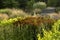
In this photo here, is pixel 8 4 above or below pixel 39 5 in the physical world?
above

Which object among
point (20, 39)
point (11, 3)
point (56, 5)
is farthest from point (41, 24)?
point (56, 5)

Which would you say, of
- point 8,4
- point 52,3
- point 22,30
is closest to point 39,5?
point 52,3

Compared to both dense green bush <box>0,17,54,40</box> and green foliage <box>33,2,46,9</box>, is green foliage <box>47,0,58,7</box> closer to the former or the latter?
green foliage <box>33,2,46,9</box>

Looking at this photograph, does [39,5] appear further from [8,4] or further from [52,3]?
[8,4]

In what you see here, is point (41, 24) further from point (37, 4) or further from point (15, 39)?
point (37, 4)

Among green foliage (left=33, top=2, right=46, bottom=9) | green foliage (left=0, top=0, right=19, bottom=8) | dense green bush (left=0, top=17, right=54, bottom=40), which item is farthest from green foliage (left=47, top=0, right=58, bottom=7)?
dense green bush (left=0, top=17, right=54, bottom=40)

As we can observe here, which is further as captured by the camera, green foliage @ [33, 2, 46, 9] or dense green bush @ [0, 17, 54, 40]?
green foliage @ [33, 2, 46, 9]

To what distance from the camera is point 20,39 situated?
823 centimetres

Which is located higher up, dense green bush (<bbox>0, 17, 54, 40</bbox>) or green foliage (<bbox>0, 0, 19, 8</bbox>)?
dense green bush (<bbox>0, 17, 54, 40</bbox>)

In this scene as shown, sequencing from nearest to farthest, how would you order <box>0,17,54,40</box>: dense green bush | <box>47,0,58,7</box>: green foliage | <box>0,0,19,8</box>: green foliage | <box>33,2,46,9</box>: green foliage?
<box>0,17,54,40</box>: dense green bush, <box>0,0,19,8</box>: green foliage, <box>33,2,46,9</box>: green foliage, <box>47,0,58,7</box>: green foliage

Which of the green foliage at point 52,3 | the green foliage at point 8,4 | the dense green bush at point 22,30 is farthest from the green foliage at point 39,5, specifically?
the dense green bush at point 22,30

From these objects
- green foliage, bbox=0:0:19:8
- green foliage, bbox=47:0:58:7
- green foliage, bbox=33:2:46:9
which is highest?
green foliage, bbox=0:0:19:8

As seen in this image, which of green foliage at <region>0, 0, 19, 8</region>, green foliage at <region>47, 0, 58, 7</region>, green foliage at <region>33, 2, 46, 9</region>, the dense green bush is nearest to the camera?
the dense green bush

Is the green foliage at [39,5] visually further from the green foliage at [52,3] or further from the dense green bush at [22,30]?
the dense green bush at [22,30]
